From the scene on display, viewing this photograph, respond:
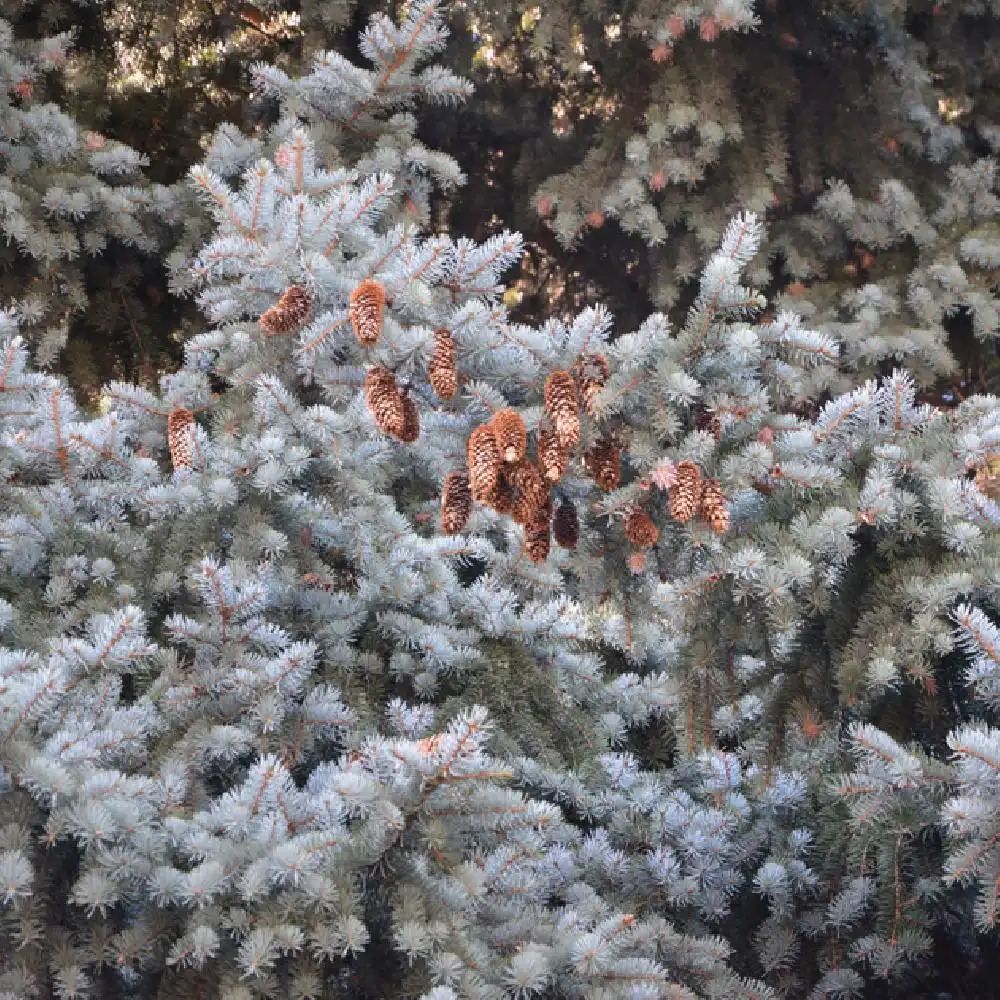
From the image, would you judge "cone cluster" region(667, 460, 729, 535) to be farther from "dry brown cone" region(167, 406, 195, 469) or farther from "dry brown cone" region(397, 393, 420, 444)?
"dry brown cone" region(167, 406, 195, 469)

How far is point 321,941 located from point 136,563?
119cm

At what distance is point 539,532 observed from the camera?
2223mm

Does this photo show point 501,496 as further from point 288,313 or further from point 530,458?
point 288,313

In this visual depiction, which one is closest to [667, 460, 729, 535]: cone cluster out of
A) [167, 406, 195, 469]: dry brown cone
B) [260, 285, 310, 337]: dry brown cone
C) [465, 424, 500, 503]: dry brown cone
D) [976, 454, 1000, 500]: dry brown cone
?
[465, 424, 500, 503]: dry brown cone

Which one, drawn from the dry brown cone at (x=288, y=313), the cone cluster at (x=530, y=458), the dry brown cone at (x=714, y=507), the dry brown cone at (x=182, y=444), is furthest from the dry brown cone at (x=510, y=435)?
the dry brown cone at (x=182, y=444)

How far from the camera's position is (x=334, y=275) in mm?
2303

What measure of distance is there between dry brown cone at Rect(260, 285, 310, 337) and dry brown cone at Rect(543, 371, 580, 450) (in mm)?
549

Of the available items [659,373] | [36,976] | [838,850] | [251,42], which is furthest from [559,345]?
[251,42]

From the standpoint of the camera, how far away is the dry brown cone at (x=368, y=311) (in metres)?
2.07

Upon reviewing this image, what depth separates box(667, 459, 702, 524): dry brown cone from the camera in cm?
209

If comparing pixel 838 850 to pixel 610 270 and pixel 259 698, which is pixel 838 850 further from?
pixel 610 270

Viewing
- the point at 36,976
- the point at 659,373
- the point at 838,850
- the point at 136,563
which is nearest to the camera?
the point at 36,976

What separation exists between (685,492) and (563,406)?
0.88 ft

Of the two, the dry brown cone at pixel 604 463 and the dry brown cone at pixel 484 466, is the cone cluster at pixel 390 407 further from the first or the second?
the dry brown cone at pixel 604 463
